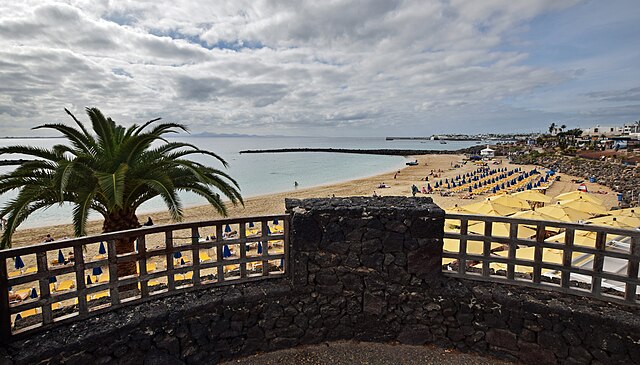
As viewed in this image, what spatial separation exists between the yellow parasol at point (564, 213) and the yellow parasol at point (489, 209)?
158 cm

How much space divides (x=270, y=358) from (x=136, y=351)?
1604 mm

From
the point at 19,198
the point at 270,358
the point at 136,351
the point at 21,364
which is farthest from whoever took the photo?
the point at 19,198

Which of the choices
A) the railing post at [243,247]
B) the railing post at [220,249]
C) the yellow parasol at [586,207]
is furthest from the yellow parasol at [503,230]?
the railing post at [220,249]

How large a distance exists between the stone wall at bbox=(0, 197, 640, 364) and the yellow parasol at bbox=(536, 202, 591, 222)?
10.4m

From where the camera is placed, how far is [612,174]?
108 feet

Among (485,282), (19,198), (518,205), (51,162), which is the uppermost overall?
(51,162)

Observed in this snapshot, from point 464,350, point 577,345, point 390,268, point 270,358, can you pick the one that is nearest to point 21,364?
point 270,358

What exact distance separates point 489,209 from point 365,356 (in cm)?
1197

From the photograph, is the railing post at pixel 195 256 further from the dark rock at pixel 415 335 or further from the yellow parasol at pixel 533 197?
the yellow parasol at pixel 533 197

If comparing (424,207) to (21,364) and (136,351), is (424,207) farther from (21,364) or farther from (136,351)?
(21,364)

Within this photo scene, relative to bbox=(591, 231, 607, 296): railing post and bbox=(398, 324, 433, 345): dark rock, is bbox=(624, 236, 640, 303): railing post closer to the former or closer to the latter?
bbox=(591, 231, 607, 296): railing post

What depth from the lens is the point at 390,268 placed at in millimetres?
4602

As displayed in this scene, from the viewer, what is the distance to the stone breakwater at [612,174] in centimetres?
2439

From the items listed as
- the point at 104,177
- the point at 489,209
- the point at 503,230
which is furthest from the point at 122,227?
the point at 489,209
